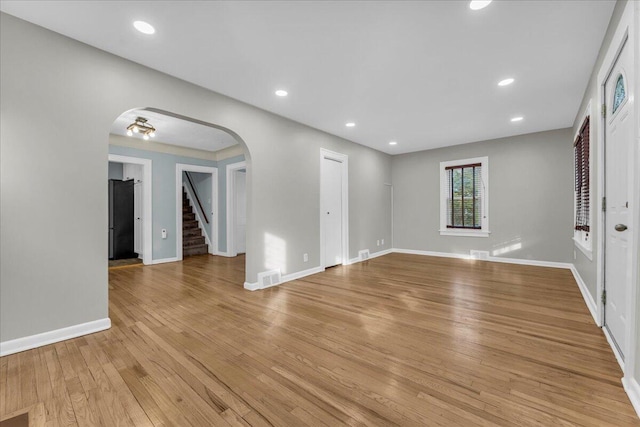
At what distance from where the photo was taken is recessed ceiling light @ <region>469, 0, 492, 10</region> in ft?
6.26

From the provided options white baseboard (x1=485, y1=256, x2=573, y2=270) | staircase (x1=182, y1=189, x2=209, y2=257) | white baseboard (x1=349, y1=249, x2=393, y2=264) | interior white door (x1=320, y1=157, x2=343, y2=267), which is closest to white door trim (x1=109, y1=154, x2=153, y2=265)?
staircase (x1=182, y1=189, x2=209, y2=257)

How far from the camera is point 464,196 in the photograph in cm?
613

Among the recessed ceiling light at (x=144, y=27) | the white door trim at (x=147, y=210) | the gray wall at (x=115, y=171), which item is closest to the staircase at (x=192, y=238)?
the white door trim at (x=147, y=210)

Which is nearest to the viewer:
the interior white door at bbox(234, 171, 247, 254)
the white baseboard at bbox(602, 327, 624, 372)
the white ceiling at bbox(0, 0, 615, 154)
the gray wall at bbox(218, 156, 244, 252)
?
the white baseboard at bbox(602, 327, 624, 372)

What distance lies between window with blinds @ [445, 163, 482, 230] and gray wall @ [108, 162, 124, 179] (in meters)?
8.50

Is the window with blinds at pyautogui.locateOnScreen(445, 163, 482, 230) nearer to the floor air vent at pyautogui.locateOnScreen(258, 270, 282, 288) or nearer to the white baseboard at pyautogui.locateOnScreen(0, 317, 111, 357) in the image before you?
the floor air vent at pyautogui.locateOnScreen(258, 270, 282, 288)

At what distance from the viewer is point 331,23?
7.01ft

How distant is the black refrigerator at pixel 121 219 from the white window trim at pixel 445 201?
7.54 meters

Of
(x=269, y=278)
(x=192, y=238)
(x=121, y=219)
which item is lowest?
(x=269, y=278)

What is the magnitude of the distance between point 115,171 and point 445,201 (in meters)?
8.58

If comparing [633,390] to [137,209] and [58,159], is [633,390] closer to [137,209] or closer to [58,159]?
[58,159]

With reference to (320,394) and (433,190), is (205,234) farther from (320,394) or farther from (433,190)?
(320,394)

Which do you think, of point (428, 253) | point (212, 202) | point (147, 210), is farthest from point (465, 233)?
point (147, 210)

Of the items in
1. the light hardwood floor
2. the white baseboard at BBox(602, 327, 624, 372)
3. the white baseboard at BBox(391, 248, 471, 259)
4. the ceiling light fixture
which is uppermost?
the ceiling light fixture
